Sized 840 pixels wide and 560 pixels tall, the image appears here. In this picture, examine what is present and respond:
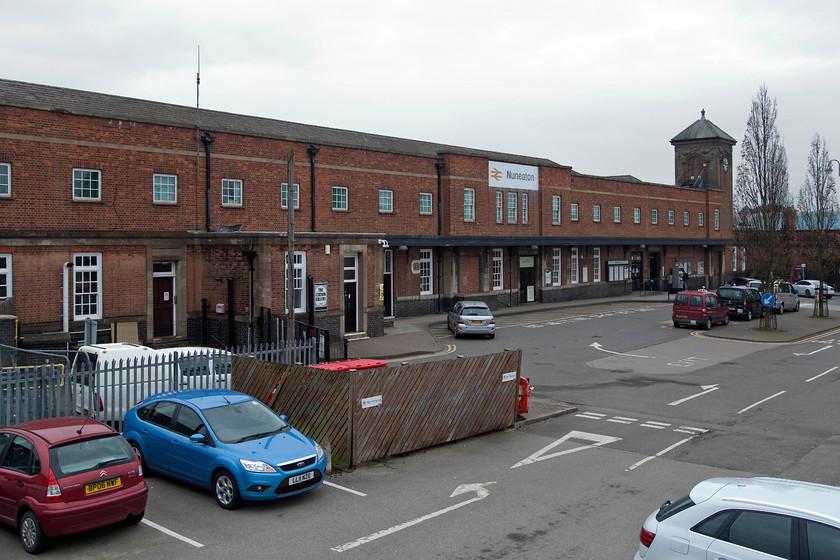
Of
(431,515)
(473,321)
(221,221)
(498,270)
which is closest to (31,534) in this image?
(431,515)

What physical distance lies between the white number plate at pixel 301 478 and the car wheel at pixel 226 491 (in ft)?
2.35

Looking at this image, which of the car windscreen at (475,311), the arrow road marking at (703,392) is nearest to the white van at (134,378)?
the arrow road marking at (703,392)

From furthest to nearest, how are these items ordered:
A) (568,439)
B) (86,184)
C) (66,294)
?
1. (86,184)
2. (66,294)
3. (568,439)

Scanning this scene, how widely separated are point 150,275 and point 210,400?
50.4 ft

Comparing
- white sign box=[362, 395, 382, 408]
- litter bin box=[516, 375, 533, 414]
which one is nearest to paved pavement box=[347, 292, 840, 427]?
litter bin box=[516, 375, 533, 414]

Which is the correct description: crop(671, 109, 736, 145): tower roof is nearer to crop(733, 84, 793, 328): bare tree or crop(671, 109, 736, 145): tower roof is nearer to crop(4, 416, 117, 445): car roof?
crop(733, 84, 793, 328): bare tree

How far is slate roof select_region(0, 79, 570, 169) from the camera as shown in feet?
78.1

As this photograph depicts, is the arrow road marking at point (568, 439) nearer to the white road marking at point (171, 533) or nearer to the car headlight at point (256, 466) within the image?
the car headlight at point (256, 466)

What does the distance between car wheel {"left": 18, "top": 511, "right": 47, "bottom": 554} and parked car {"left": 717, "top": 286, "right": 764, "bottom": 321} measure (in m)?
34.4

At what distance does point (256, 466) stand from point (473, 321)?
19.7 m

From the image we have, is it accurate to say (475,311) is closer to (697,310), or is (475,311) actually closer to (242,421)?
(697,310)

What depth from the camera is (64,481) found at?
26.2 feet

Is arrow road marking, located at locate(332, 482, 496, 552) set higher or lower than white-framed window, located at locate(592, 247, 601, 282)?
lower

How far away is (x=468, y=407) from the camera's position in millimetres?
13703
